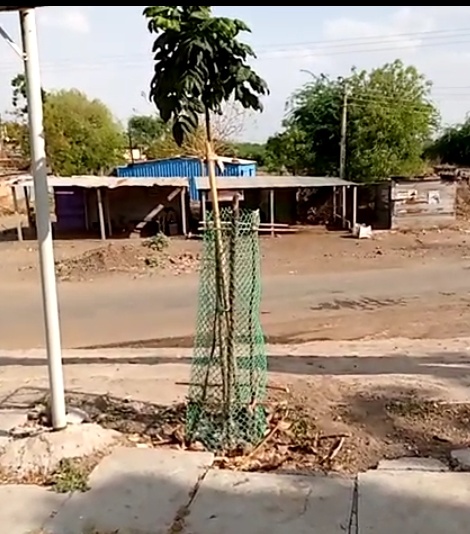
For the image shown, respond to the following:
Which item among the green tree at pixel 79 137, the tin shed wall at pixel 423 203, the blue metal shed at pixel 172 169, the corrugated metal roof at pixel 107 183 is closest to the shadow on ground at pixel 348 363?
the corrugated metal roof at pixel 107 183

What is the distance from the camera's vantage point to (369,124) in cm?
2441

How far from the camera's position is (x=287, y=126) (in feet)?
91.1

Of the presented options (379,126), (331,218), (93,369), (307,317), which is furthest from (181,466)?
(379,126)

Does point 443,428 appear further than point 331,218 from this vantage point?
No

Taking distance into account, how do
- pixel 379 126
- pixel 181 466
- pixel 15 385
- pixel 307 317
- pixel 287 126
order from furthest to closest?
pixel 287 126 → pixel 379 126 → pixel 307 317 → pixel 15 385 → pixel 181 466

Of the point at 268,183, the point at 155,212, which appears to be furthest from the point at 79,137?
the point at 268,183

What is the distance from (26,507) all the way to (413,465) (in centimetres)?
221

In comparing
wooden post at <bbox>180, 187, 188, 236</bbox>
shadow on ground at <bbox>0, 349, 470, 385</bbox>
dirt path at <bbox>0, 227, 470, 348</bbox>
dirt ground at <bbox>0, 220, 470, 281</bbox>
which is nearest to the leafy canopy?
shadow on ground at <bbox>0, 349, 470, 385</bbox>

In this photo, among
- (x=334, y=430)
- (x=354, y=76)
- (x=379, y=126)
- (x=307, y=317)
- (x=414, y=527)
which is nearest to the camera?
(x=414, y=527)

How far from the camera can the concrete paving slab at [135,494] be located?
9.69 ft

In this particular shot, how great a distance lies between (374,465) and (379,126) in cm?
2206

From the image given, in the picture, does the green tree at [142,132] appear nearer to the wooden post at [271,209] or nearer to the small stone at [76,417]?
the wooden post at [271,209]

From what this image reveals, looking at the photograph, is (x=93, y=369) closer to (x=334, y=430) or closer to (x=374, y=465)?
(x=334, y=430)

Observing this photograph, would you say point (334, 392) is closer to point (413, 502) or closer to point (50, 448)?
point (413, 502)
